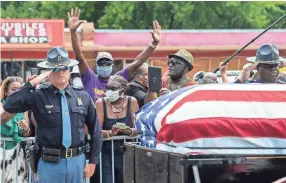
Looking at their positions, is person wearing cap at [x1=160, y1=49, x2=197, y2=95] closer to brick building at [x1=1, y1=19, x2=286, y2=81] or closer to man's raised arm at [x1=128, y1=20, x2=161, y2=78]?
man's raised arm at [x1=128, y1=20, x2=161, y2=78]

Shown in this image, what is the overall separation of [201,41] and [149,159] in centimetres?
2174

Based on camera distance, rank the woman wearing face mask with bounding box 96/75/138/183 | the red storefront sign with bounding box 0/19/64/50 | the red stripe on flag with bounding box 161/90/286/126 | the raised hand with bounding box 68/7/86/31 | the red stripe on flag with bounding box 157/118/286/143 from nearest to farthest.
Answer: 1. the red stripe on flag with bounding box 157/118/286/143
2. the red stripe on flag with bounding box 161/90/286/126
3. the woman wearing face mask with bounding box 96/75/138/183
4. the raised hand with bounding box 68/7/86/31
5. the red storefront sign with bounding box 0/19/64/50

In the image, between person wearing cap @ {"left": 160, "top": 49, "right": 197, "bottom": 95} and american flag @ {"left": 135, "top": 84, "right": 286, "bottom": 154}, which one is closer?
american flag @ {"left": 135, "top": 84, "right": 286, "bottom": 154}

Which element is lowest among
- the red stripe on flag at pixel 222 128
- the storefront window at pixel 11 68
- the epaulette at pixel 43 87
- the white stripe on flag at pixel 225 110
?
the red stripe on flag at pixel 222 128

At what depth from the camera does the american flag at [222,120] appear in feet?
16.1

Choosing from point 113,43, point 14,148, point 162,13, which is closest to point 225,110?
point 14,148

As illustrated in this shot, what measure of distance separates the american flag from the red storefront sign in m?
20.9

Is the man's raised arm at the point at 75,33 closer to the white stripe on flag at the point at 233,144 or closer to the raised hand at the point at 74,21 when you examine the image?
the raised hand at the point at 74,21

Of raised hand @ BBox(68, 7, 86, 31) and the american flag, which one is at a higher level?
raised hand @ BBox(68, 7, 86, 31)

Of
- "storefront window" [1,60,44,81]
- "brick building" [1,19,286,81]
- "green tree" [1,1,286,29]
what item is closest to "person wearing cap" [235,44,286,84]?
"brick building" [1,19,286,81]

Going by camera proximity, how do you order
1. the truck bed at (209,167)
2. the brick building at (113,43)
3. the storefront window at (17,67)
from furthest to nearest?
the storefront window at (17,67) < the brick building at (113,43) < the truck bed at (209,167)

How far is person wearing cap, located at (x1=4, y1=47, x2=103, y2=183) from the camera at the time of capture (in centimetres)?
635

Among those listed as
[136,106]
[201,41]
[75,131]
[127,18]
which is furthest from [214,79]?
[127,18]

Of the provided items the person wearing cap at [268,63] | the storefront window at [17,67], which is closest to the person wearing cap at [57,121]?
the person wearing cap at [268,63]
